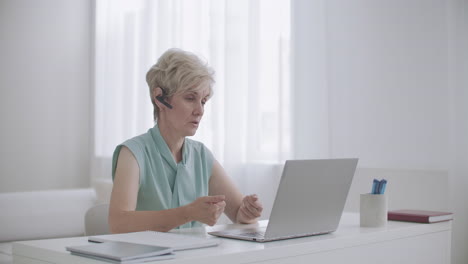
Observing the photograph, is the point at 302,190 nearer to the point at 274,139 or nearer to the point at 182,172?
the point at 182,172

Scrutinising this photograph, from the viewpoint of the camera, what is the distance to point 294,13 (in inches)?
143

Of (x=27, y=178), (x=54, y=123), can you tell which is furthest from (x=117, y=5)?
(x=27, y=178)

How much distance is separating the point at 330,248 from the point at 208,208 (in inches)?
13.9

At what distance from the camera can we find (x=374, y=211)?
6.17ft

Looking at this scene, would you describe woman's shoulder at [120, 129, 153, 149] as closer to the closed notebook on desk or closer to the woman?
the woman

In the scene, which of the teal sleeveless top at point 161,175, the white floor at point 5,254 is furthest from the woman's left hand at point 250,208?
the white floor at point 5,254

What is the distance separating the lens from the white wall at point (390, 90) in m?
2.83

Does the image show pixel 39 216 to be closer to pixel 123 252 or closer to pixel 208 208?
pixel 208 208

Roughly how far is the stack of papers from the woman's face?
0.83 m

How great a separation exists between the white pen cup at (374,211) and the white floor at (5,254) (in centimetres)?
195

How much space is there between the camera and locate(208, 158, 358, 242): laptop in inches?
60.7

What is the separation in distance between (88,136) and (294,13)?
124 inches

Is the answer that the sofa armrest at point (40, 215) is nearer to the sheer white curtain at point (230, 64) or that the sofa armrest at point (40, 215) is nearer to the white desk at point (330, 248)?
the sheer white curtain at point (230, 64)

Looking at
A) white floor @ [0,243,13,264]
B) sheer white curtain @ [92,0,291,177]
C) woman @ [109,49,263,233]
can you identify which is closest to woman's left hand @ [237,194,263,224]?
woman @ [109,49,263,233]
